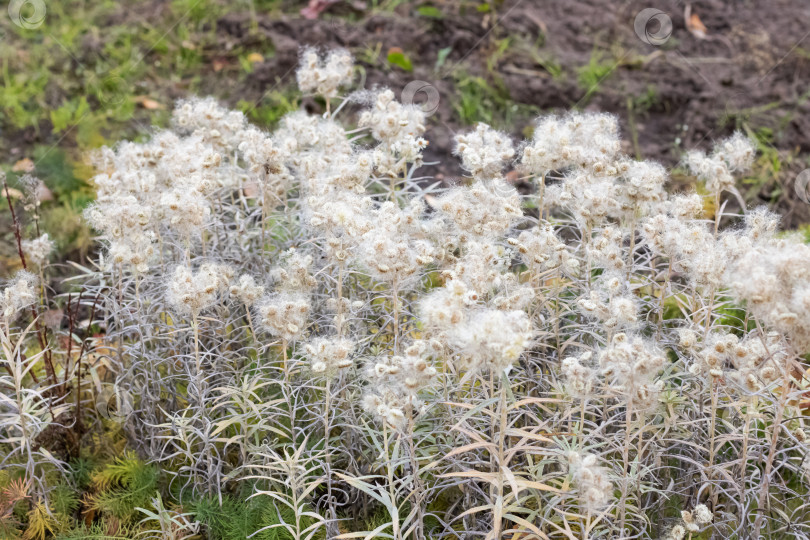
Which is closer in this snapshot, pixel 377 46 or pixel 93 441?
pixel 93 441

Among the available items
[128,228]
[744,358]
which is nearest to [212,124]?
[128,228]

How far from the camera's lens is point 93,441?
8.31 ft

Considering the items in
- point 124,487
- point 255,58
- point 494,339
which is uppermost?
point 494,339

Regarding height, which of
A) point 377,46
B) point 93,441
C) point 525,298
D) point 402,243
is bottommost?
point 93,441

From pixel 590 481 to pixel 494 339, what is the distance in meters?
0.40

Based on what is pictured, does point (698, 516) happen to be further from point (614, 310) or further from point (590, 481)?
point (614, 310)

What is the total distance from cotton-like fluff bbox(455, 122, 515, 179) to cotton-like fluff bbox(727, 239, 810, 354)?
0.84 metres

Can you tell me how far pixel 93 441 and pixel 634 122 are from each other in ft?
10.5

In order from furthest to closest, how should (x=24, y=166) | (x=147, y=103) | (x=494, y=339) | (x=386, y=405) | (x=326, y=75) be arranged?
1. (x=147, y=103)
2. (x=24, y=166)
3. (x=326, y=75)
4. (x=386, y=405)
5. (x=494, y=339)

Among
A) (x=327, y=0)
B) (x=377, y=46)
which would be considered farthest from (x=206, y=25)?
(x=377, y=46)

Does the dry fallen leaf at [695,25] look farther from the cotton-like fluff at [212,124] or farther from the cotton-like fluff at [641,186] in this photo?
the cotton-like fluff at [212,124]

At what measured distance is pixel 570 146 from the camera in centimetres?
226

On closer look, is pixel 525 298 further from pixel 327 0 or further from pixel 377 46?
pixel 327 0

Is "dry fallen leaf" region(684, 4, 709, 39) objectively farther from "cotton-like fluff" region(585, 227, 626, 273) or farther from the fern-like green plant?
the fern-like green plant
